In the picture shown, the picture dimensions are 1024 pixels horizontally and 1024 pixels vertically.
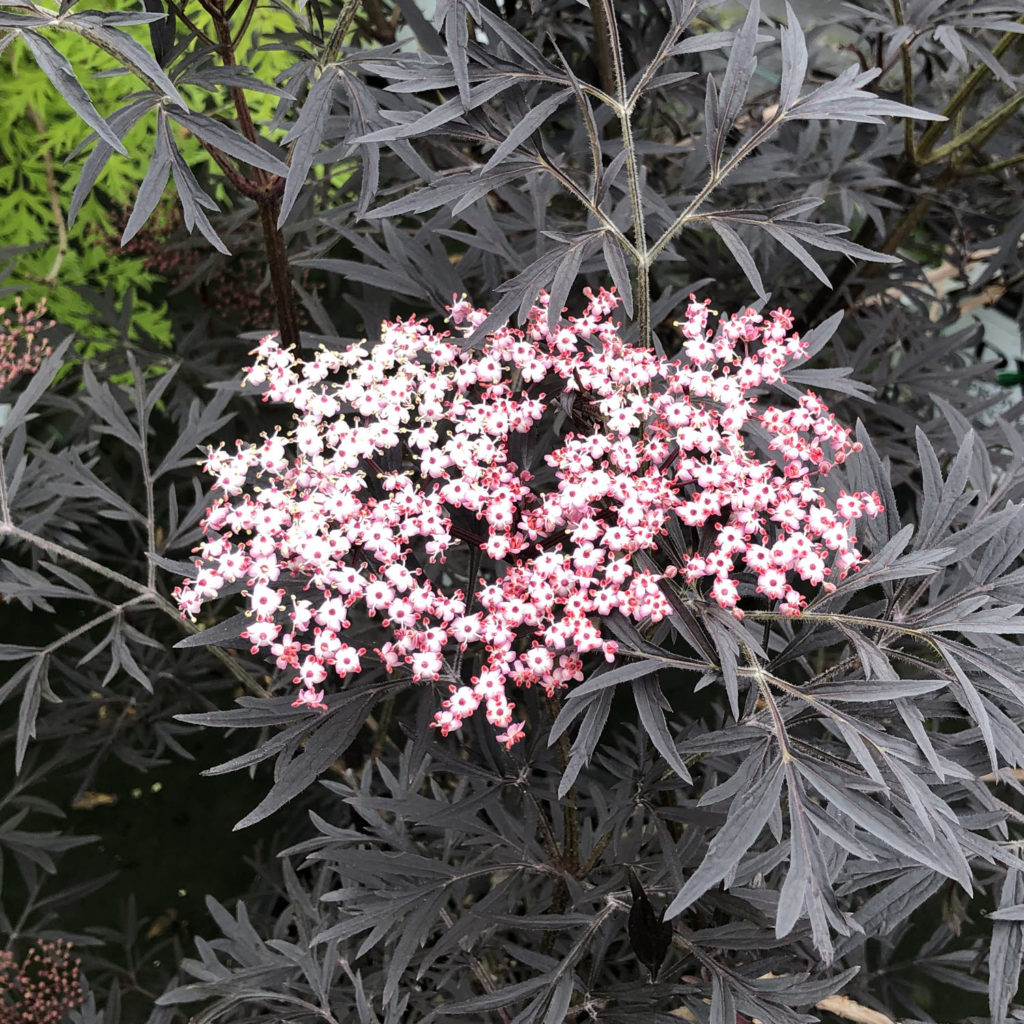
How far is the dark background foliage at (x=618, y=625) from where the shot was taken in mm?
518

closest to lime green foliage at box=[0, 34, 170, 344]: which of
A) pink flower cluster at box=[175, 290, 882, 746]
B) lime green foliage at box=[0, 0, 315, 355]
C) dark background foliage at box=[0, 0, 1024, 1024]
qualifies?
lime green foliage at box=[0, 0, 315, 355]

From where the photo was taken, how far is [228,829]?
58.1 inches

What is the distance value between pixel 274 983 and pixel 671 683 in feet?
2.51

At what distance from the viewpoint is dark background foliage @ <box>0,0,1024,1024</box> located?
52 centimetres

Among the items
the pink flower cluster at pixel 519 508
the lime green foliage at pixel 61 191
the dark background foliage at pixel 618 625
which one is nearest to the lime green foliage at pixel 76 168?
the lime green foliage at pixel 61 191

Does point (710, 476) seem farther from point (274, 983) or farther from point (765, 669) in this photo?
point (274, 983)

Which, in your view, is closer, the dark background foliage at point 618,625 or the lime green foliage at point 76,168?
the dark background foliage at point 618,625

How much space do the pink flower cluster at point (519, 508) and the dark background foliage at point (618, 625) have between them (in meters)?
0.03

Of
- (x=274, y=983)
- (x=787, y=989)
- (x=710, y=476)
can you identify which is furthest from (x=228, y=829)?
(x=710, y=476)

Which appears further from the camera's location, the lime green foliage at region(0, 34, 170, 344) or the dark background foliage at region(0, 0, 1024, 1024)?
the lime green foliage at region(0, 34, 170, 344)

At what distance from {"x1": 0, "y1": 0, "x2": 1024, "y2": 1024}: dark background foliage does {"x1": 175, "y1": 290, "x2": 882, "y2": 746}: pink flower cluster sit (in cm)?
3

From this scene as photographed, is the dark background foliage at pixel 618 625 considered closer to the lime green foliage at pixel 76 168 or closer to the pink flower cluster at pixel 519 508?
the pink flower cluster at pixel 519 508

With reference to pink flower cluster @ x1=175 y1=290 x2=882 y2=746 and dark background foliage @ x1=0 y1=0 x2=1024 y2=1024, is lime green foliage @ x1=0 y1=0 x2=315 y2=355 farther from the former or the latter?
pink flower cluster @ x1=175 y1=290 x2=882 y2=746

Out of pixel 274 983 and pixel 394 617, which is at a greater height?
pixel 394 617
